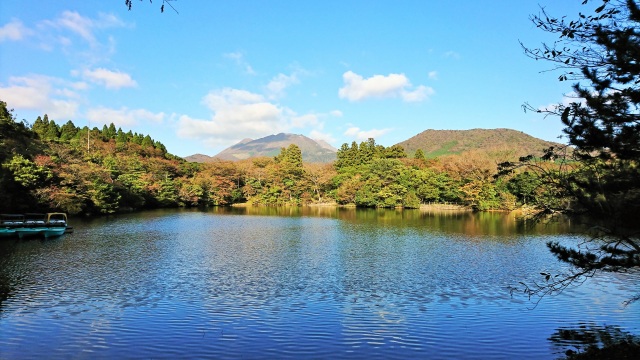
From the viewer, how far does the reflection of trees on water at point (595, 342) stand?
19.3 ft

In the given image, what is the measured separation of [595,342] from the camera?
704cm

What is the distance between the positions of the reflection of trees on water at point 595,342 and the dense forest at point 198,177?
17595mm

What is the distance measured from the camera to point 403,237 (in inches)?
864

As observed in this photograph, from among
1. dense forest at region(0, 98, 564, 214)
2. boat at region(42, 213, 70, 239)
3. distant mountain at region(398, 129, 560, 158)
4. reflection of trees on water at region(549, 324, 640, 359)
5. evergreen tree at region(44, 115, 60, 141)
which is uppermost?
distant mountain at region(398, 129, 560, 158)

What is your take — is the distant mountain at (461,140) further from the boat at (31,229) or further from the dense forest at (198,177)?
the boat at (31,229)

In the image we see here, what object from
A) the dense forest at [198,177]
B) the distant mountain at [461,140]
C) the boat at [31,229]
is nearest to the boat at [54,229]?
the boat at [31,229]

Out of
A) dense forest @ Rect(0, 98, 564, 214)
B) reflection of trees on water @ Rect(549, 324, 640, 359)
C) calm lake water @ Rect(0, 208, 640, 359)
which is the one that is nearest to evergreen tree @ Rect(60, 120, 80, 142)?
dense forest @ Rect(0, 98, 564, 214)

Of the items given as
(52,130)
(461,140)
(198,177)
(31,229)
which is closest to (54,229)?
(31,229)

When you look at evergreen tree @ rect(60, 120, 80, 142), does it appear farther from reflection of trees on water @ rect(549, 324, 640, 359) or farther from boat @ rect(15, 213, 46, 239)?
reflection of trees on water @ rect(549, 324, 640, 359)

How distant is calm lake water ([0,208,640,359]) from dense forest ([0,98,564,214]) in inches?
431

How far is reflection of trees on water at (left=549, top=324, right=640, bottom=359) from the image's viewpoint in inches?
231

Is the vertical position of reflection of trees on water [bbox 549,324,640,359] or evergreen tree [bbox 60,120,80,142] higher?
evergreen tree [bbox 60,120,80,142]

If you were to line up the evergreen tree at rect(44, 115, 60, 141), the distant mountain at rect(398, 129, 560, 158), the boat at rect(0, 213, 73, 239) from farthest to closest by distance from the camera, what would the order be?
the distant mountain at rect(398, 129, 560, 158) → the evergreen tree at rect(44, 115, 60, 141) → the boat at rect(0, 213, 73, 239)

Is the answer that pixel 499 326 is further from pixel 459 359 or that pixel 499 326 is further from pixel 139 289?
pixel 139 289
